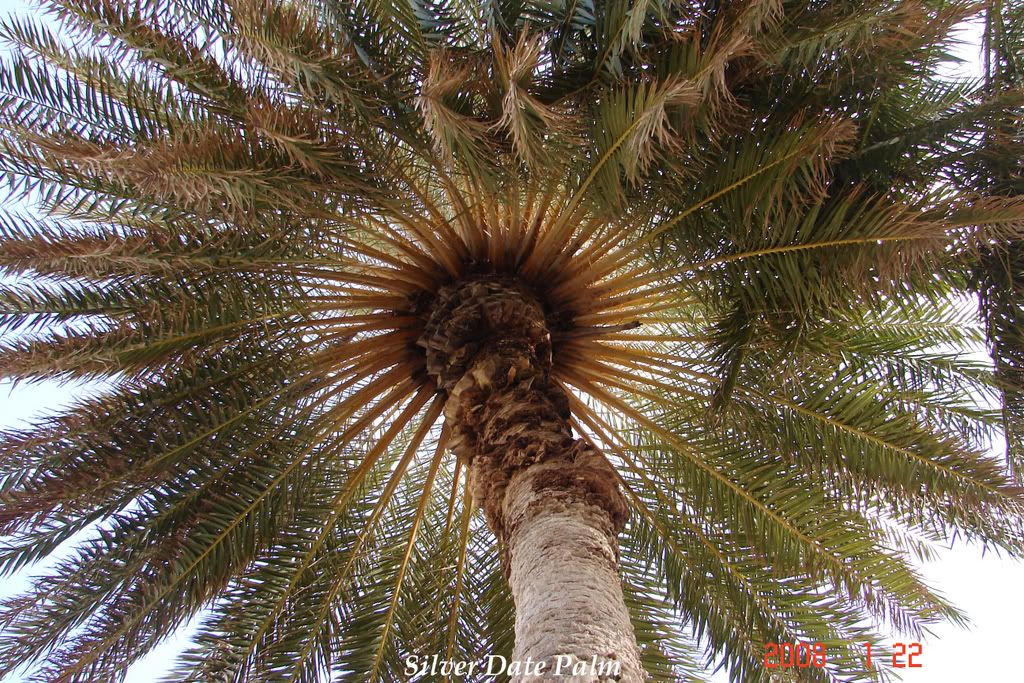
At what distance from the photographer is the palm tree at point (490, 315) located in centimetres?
467

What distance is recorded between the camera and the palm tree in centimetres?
467

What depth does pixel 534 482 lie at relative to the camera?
4.79 m

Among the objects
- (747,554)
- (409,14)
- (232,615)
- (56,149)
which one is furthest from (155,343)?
(747,554)

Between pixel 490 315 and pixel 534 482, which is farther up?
pixel 490 315

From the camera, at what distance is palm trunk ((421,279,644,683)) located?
3688mm

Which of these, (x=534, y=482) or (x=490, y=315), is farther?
(x=490, y=315)

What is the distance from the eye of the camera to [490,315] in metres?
5.79

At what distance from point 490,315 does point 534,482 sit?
1392 millimetres

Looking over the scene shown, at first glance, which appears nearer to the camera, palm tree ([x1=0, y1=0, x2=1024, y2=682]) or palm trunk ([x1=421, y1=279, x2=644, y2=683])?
palm trunk ([x1=421, y1=279, x2=644, y2=683])

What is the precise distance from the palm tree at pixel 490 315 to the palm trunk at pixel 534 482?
25 mm

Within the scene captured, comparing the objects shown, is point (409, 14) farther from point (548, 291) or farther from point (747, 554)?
point (747, 554)

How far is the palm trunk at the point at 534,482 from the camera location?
145 inches

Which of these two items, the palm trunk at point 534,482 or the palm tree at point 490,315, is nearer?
the palm trunk at point 534,482

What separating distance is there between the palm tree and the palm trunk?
25mm
